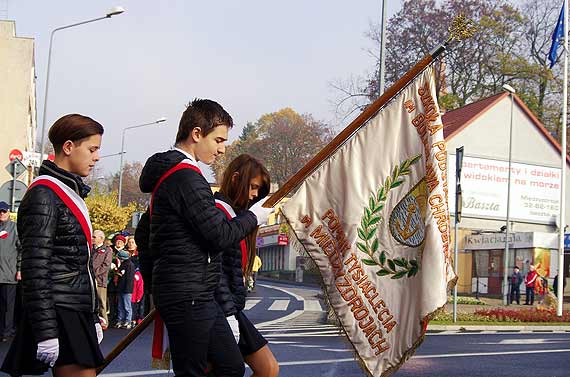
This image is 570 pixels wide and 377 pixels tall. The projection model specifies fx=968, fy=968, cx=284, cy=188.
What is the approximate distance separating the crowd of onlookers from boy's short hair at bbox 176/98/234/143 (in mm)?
11127

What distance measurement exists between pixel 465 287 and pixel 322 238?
42930 mm

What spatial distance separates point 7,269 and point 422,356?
5.80 metres

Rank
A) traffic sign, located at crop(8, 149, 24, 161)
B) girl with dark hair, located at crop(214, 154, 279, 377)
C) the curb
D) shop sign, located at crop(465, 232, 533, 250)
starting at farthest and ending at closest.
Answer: shop sign, located at crop(465, 232, 533, 250), traffic sign, located at crop(8, 149, 24, 161), the curb, girl with dark hair, located at crop(214, 154, 279, 377)

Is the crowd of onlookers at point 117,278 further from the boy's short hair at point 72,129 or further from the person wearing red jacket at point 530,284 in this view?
the person wearing red jacket at point 530,284

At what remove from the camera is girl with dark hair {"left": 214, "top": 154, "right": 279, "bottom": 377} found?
534 cm

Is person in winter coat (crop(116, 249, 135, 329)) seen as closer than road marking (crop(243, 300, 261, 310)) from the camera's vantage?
Yes

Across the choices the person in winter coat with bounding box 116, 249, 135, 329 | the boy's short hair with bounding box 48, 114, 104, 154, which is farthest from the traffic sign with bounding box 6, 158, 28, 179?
the boy's short hair with bounding box 48, 114, 104, 154

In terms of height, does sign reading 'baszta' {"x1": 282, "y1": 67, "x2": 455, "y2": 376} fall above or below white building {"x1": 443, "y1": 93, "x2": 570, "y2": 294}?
below

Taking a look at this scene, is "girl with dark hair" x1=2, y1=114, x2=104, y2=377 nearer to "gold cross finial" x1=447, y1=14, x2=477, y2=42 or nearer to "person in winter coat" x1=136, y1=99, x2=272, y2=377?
"person in winter coat" x1=136, y1=99, x2=272, y2=377

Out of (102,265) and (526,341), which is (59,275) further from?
(526,341)

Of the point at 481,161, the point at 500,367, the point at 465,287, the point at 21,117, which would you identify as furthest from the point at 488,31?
the point at 500,367

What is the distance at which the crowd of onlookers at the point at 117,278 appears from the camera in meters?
15.8

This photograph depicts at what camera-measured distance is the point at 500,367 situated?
36.8ft

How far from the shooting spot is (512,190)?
5238 centimetres
